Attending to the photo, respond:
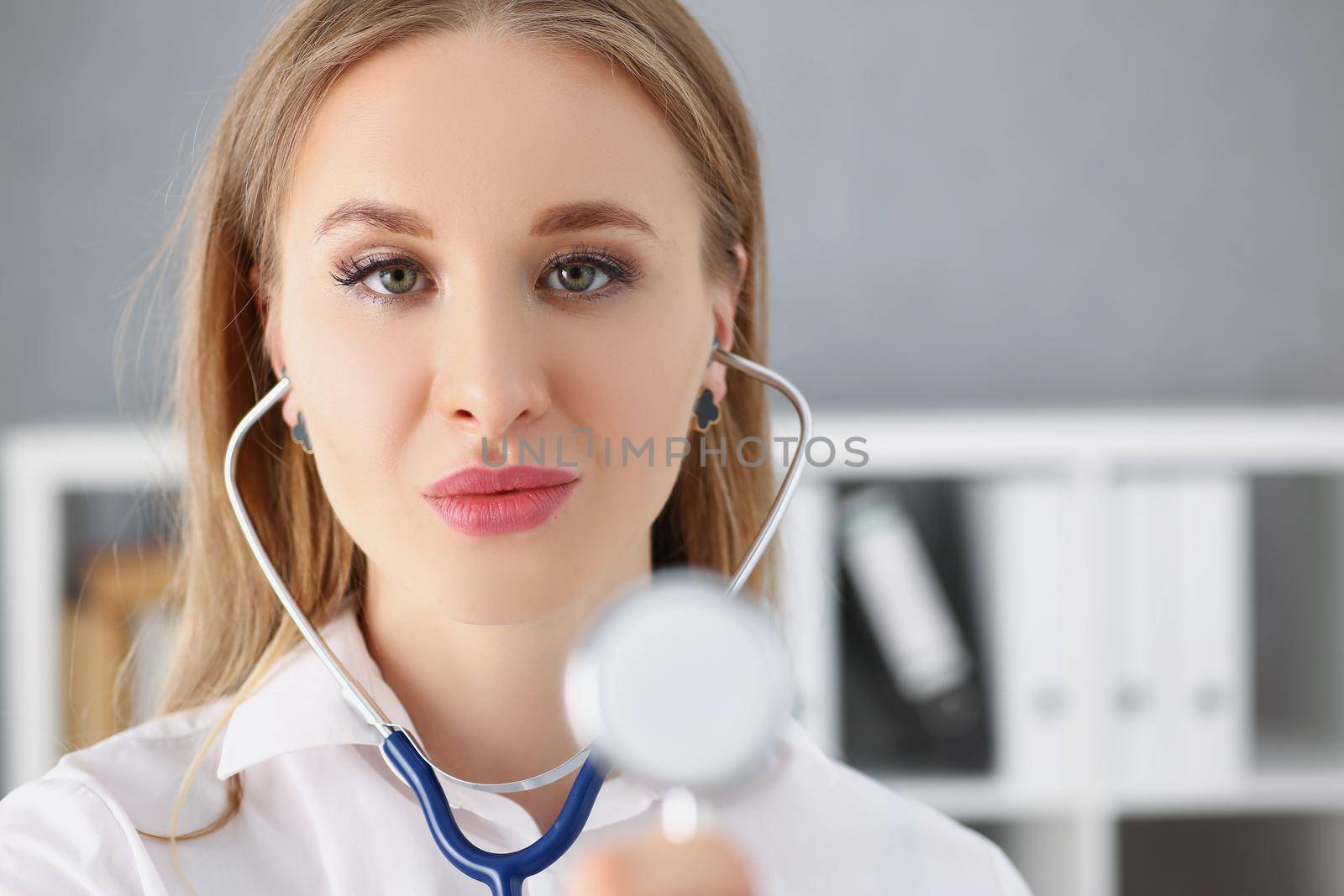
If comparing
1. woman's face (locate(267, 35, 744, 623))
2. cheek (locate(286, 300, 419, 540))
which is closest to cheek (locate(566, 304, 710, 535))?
woman's face (locate(267, 35, 744, 623))

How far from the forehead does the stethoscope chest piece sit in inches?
15.0

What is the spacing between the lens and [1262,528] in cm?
197

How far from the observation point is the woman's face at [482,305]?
703mm

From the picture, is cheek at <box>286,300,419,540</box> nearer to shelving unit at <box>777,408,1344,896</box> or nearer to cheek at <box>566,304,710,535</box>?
cheek at <box>566,304,710,535</box>

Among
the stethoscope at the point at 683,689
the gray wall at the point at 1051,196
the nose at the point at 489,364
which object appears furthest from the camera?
the gray wall at the point at 1051,196

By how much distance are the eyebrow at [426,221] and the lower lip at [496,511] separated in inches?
6.0

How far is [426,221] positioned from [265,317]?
9.9 inches

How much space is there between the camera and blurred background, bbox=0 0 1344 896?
1612 mm

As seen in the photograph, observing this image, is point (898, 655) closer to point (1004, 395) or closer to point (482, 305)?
point (1004, 395)

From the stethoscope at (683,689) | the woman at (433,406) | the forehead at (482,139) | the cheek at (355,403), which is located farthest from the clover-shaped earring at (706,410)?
the stethoscope at (683,689)

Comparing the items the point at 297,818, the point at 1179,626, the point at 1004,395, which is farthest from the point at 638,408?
the point at 1004,395

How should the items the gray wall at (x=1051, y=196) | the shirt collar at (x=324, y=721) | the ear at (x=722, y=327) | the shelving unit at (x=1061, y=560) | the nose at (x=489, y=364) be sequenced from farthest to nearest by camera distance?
the gray wall at (x=1051, y=196)
the shelving unit at (x=1061, y=560)
the ear at (x=722, y=327)
the shirt collar at (x=324, y=721)
the nose at (x=489, y=364)

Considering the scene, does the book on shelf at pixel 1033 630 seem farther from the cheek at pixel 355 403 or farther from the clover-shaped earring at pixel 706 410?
the cheek at pixel 355 403

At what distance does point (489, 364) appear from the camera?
68 centimetres
